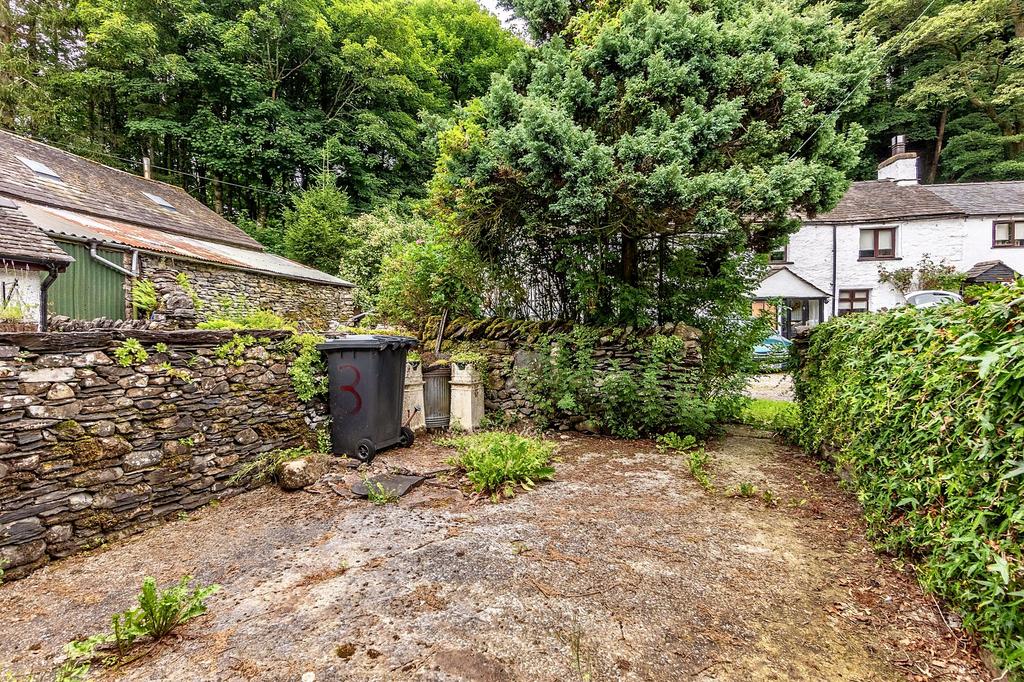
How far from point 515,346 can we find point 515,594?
4011 millimetres

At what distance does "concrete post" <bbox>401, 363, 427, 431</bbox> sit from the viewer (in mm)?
5281

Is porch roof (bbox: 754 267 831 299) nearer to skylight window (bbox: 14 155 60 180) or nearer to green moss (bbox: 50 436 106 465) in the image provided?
green moss (bbox: 50 436 106 465)

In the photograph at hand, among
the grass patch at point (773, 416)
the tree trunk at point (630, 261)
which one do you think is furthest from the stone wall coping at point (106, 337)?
the grass patch at point (773, 416)

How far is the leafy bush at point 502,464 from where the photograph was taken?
12.1ft

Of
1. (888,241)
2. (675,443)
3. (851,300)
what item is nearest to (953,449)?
(675,443)

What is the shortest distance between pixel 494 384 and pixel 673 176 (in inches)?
135

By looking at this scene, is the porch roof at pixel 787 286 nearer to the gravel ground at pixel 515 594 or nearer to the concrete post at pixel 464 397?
the concrete post at pixel 464 397

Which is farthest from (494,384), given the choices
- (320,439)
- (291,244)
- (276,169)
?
(276,169)

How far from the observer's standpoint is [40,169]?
31.8 feet

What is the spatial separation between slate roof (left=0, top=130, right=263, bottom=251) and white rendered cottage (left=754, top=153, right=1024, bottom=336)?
729 inches

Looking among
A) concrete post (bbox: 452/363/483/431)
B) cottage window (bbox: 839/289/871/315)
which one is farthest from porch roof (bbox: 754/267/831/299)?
concrete post (bbox: 452/363/483/431)

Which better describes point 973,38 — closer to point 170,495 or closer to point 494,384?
point 494,384

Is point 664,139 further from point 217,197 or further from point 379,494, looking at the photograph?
point 217,197

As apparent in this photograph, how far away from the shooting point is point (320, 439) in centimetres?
434
